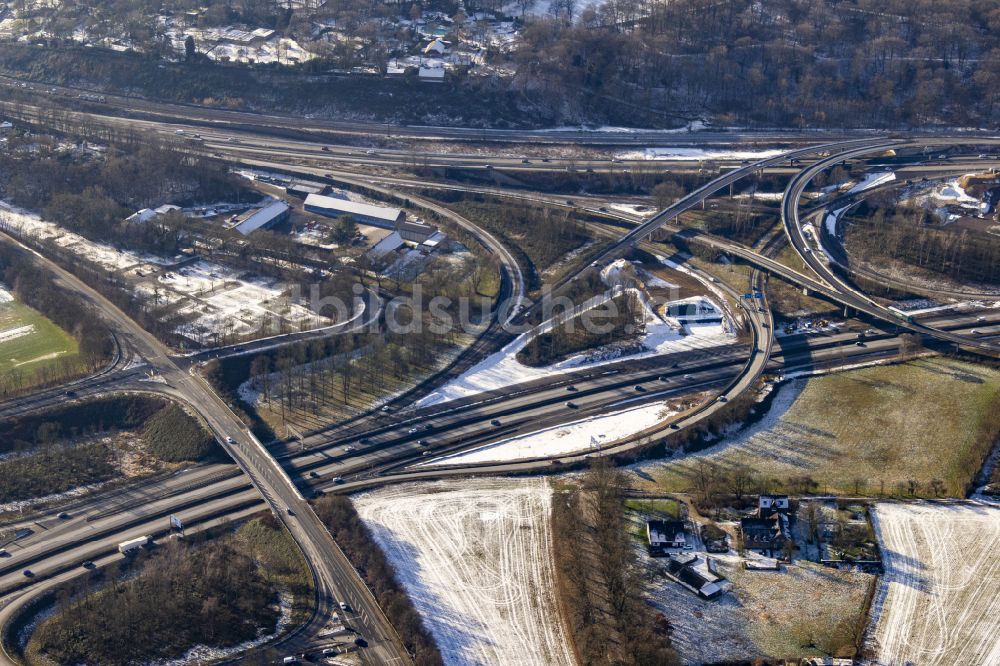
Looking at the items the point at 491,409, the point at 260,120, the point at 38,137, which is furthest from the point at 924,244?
the point at 38,137

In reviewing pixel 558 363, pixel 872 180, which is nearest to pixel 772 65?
pixel 872 180

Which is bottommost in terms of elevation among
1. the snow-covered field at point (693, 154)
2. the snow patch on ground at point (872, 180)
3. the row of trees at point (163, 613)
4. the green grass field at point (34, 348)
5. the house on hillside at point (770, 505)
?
the row of trees at point (163, 613)

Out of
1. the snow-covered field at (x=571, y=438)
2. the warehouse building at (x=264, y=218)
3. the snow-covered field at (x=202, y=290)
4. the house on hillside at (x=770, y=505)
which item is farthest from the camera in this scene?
the warehouse building at (x=264, y=218)

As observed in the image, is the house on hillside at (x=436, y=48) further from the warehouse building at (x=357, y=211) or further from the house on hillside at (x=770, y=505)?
the house on hillside at (x=770, y=505)

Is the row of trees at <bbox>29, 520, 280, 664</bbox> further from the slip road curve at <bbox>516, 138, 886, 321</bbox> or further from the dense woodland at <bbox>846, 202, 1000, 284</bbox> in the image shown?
the dense woodland at <bbox>846, 202, 1000, 284</bbox>

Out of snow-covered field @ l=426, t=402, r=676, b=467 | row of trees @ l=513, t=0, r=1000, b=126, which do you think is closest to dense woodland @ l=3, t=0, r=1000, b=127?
row of trees @ l=513, t=0, r=1000, b=126

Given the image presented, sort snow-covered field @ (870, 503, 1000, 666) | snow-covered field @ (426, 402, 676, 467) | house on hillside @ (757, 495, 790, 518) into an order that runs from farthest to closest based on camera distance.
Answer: snow-covered field @ (426, 402, 676, 467) → house on hillside @ (757, 495, 790, 518) → snow-covered field @ (870, 503, 1000, 666)

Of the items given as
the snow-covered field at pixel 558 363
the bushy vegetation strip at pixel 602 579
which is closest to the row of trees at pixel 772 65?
the snow-covered field at pixel 558 363

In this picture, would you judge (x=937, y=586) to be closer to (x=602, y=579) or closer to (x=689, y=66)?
(x=602, y=579)
